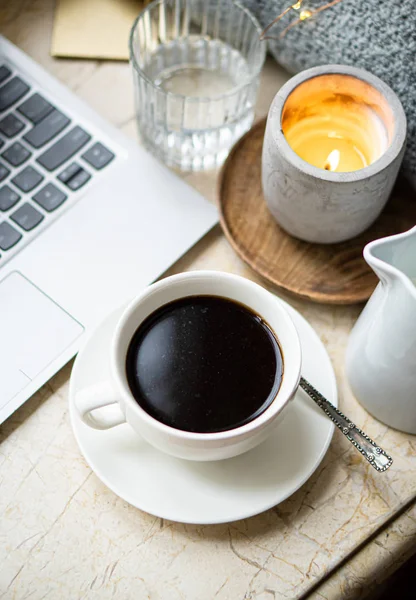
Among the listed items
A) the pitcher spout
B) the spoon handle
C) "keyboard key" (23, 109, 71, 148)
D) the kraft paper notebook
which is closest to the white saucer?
the spoon handle

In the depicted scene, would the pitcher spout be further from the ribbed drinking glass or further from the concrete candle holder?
the ribbed drinking glass

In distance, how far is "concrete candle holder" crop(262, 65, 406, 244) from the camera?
1.64 ft

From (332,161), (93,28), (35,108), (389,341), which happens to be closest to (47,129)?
(35,108)

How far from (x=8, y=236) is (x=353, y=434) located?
1.08 feet

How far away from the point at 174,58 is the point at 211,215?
0.62 ft

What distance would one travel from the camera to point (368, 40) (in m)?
0.55

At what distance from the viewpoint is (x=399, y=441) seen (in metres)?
0.53

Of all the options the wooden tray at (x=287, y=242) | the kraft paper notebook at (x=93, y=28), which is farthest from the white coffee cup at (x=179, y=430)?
the kraft paper notebook at (x=93, y=28)

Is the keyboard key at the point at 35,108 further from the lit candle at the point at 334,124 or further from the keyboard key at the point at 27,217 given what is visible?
the lit candle at the point at 334,124

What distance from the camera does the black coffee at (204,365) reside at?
17.7 inches

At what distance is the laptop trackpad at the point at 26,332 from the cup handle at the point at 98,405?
8cm

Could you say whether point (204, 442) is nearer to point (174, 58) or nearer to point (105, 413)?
point (105, 413)

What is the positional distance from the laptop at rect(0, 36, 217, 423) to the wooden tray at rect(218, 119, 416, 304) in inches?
1.2

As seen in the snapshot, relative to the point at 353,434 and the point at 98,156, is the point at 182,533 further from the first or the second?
the point at 98,156
